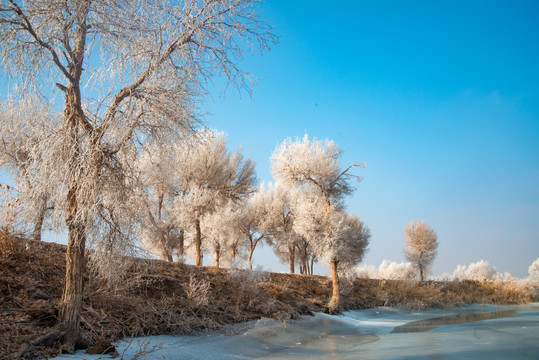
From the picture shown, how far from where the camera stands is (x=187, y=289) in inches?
403

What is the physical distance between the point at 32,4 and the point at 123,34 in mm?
1339

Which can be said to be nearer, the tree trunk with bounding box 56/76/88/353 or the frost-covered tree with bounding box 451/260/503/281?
the tree trunk with bounding box 56/76/88/353

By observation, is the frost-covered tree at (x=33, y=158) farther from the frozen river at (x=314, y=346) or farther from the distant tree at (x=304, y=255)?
the distant tree at (x=304, y=255)

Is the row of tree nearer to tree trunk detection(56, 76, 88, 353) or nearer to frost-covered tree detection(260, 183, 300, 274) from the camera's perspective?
tree trunk detection(56, 76, 88, 353)

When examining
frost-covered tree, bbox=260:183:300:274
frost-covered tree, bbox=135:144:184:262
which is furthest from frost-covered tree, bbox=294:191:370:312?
frost-covered tree, bbox=260:183:300:274

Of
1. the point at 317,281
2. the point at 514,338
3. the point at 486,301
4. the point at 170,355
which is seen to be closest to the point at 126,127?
the point at 170,355

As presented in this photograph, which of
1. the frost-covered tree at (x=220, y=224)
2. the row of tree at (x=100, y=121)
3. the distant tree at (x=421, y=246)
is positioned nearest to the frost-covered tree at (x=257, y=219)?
the frost-covered tree at (x=220, y=224)

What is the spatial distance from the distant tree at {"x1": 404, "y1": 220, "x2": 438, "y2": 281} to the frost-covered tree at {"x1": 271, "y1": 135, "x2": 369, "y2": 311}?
28.3 meters

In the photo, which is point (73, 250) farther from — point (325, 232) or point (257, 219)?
point (257, 219)

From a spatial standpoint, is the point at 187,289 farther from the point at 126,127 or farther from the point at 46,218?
the point at 126,127

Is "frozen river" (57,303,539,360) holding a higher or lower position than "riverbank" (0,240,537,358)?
lower

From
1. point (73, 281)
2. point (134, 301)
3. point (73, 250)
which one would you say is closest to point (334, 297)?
point (134, 301)

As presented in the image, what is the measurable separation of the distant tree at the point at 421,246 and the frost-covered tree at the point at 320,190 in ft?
92.9

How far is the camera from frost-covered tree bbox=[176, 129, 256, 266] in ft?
74.7
